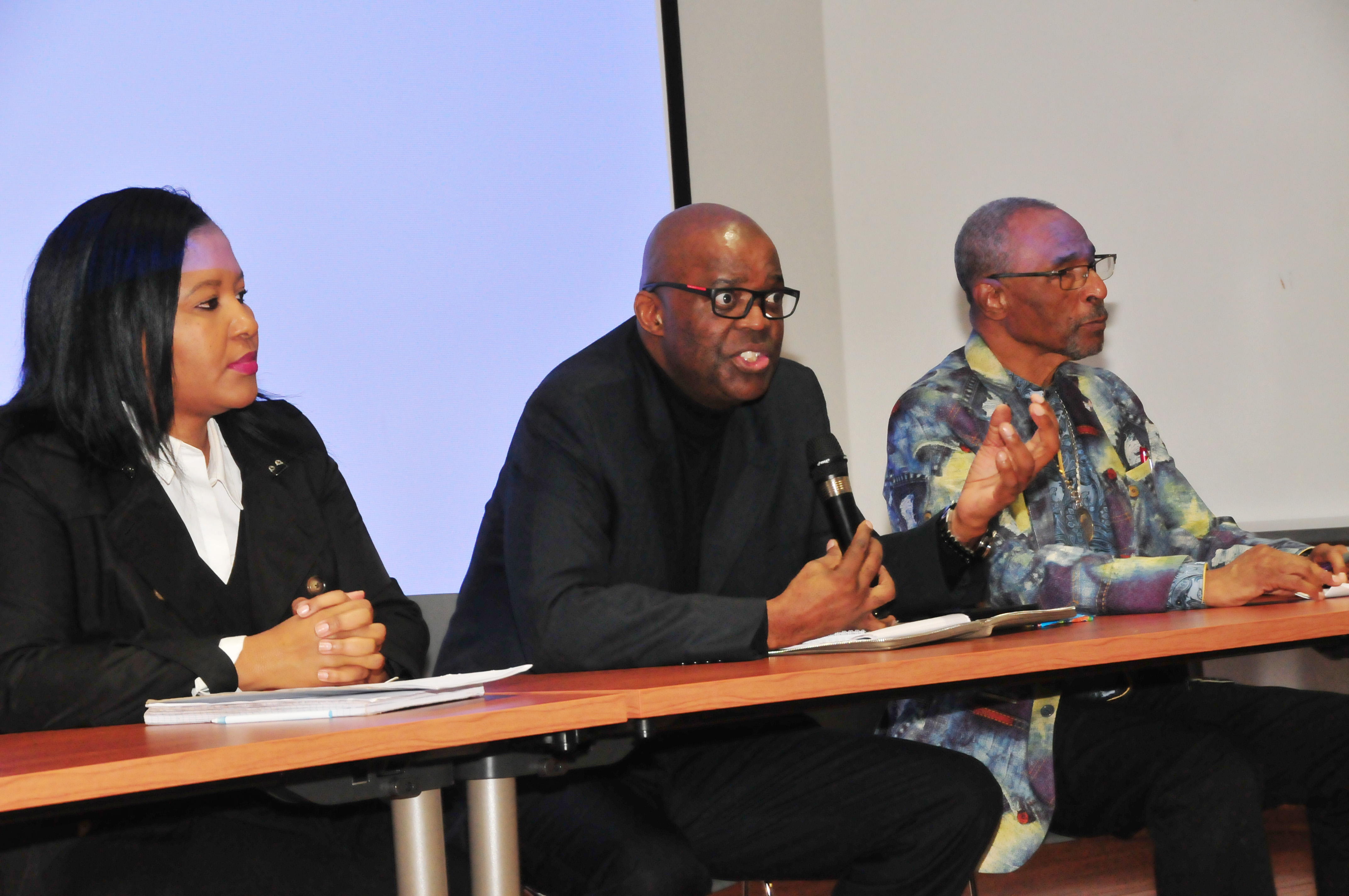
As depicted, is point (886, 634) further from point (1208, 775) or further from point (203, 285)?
point (203, 285)

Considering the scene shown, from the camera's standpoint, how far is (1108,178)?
415 cm

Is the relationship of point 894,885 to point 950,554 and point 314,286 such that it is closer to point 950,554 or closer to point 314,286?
point 950,554

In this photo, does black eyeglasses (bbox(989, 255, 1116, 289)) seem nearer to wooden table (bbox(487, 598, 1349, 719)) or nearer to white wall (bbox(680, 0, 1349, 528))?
white wall (bbox(680, 0, 1349, 528))

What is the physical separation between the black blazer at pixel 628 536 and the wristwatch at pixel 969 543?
2cm

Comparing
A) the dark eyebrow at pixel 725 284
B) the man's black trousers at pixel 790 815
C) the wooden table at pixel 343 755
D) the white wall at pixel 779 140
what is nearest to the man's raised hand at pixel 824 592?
the man's black trousers at pixel 790 815

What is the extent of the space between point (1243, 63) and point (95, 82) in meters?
3.74

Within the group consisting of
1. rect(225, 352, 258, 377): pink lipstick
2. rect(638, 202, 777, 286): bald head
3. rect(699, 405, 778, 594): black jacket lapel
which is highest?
rect(638, 202, 777, 286): bald head

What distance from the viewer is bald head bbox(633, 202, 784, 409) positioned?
2.22m

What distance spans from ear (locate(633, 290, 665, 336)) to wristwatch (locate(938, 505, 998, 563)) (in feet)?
2.05

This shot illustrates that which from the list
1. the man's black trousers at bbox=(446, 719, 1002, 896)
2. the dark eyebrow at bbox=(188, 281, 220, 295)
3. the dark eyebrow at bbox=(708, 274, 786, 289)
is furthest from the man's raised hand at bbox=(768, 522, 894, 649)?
the dark eyebrow at bbox=(188, 281, 220, 295)

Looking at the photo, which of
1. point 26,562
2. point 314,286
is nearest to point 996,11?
point 314,286

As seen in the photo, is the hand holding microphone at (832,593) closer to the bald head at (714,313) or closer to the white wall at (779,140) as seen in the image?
the bald head at (714,313)

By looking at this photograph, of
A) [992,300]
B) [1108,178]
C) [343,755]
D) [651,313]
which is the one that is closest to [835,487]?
[651,313]

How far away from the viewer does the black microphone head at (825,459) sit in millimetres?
1917
